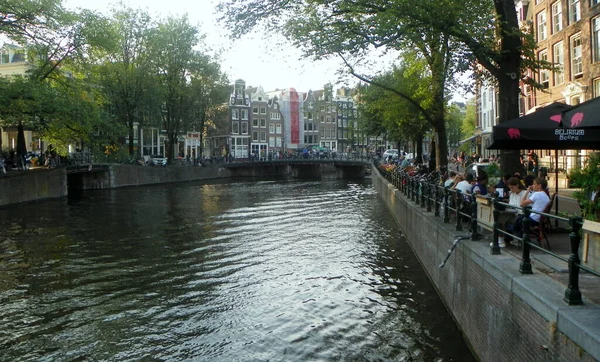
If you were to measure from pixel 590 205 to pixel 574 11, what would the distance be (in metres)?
24.7

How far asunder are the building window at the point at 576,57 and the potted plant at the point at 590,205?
21.1 metres

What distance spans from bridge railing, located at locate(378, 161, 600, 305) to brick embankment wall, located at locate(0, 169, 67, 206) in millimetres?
20891

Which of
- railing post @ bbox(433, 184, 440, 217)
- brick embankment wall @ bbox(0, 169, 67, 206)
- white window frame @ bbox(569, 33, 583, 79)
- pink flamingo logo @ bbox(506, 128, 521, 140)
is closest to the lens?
pink flamingo logo @ bbox(506, 128, 521, 140)

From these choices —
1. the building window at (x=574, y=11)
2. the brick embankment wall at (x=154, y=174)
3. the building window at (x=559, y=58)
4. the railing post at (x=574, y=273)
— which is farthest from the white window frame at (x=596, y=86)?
the brick embankment wall at (x=154, y=174)

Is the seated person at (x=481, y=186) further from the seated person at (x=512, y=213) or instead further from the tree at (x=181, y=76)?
the tree at (x=181, y=76)

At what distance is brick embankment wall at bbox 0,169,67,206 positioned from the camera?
29.4 metres

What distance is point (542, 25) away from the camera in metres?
33.0

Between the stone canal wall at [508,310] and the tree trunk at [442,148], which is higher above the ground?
the tree trunk at [442,148]

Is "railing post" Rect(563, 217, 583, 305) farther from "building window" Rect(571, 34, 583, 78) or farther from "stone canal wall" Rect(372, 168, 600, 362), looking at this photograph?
"building window" Rect(571, 34, 583, 78)

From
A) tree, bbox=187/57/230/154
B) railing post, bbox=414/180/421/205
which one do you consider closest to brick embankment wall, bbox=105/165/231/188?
tree, bbox=187/57/230/154

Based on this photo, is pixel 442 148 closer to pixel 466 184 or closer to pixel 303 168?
pixel 466 184

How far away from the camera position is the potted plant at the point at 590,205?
18.8ft

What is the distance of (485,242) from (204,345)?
14.5ft

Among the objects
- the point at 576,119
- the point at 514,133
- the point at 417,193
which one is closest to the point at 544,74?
the point at 417,193
